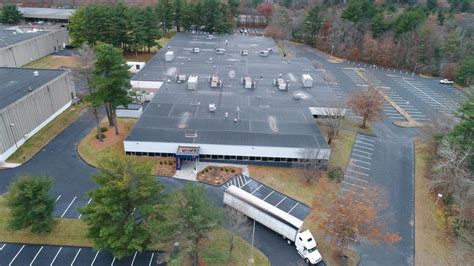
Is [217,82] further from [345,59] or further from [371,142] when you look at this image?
[345,59]

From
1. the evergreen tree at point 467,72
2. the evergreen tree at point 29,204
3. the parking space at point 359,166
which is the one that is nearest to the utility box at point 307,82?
the parking space at point 359,166

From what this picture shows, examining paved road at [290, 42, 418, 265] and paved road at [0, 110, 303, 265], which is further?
paved road at [290, 42, 418, 265]

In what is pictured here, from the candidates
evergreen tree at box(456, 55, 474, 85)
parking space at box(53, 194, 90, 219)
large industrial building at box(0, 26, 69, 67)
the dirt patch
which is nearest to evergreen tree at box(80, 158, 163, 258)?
parking space at box(53, 194, 90, 219)

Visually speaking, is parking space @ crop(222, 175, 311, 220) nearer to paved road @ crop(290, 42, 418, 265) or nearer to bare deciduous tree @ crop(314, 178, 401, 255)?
bare deciduous tree @ crop(314, 178, 401, 255)

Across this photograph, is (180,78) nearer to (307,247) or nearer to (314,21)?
(307,247)

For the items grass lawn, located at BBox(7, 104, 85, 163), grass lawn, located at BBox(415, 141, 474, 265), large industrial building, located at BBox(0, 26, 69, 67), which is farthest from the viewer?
large industrial building, located at BBox(0, 26, 69, 67)

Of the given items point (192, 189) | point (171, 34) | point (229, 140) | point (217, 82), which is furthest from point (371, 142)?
point (171, 34)

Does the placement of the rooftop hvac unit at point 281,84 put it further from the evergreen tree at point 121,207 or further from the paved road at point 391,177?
the evergreen tree at point 121,207
